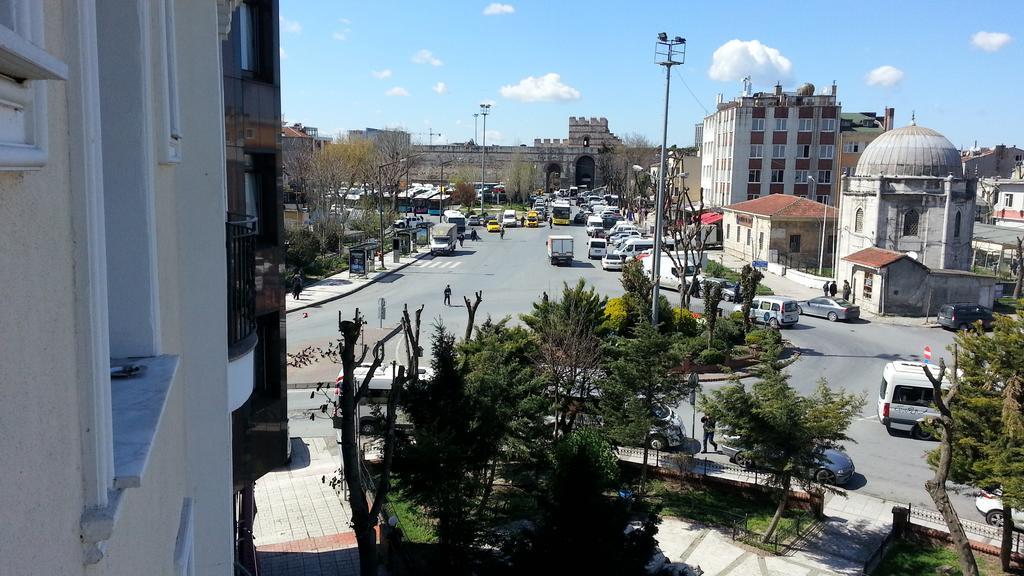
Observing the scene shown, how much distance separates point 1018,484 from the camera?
12.7 metres

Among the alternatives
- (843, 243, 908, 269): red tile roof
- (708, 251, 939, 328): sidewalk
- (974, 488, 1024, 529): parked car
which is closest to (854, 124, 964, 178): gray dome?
(843, 243, 908, 269): red tile roof

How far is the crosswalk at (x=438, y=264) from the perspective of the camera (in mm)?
46638

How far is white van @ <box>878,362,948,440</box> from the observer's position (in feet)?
66.9

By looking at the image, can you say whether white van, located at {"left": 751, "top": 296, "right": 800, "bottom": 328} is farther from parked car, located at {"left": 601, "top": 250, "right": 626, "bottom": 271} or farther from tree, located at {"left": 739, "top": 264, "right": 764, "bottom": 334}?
parked car, located at {"left": 601, "top": 250, "right": 626, "bottom": 271}

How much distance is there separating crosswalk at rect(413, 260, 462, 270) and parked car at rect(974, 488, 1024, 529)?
32.7 m

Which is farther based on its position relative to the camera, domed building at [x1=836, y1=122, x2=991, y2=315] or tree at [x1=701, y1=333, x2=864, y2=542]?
domed building at [x1=836, y1=122, x2=991, y2=315]

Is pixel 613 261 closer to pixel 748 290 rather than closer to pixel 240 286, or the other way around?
pixel 748 290

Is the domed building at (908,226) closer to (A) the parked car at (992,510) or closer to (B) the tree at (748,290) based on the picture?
(B) the tree at (748,290)

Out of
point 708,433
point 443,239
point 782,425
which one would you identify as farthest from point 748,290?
point 443,239

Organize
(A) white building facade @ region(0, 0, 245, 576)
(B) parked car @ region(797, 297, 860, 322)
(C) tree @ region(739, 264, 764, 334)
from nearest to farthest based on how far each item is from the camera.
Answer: (A) white building facade @ region(0, 0, 245, 576), (C) tree @ region(739, 264, 764, 334), (B) parked car @ region(797, 297, 860, 322)

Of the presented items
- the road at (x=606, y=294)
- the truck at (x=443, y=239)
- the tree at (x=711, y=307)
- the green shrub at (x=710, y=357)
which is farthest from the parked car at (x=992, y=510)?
the truck at (x=443, y=239)

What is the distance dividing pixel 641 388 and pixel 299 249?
97.3ft

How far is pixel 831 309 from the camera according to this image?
3434 cm

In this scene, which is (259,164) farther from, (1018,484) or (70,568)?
(1018,484)
